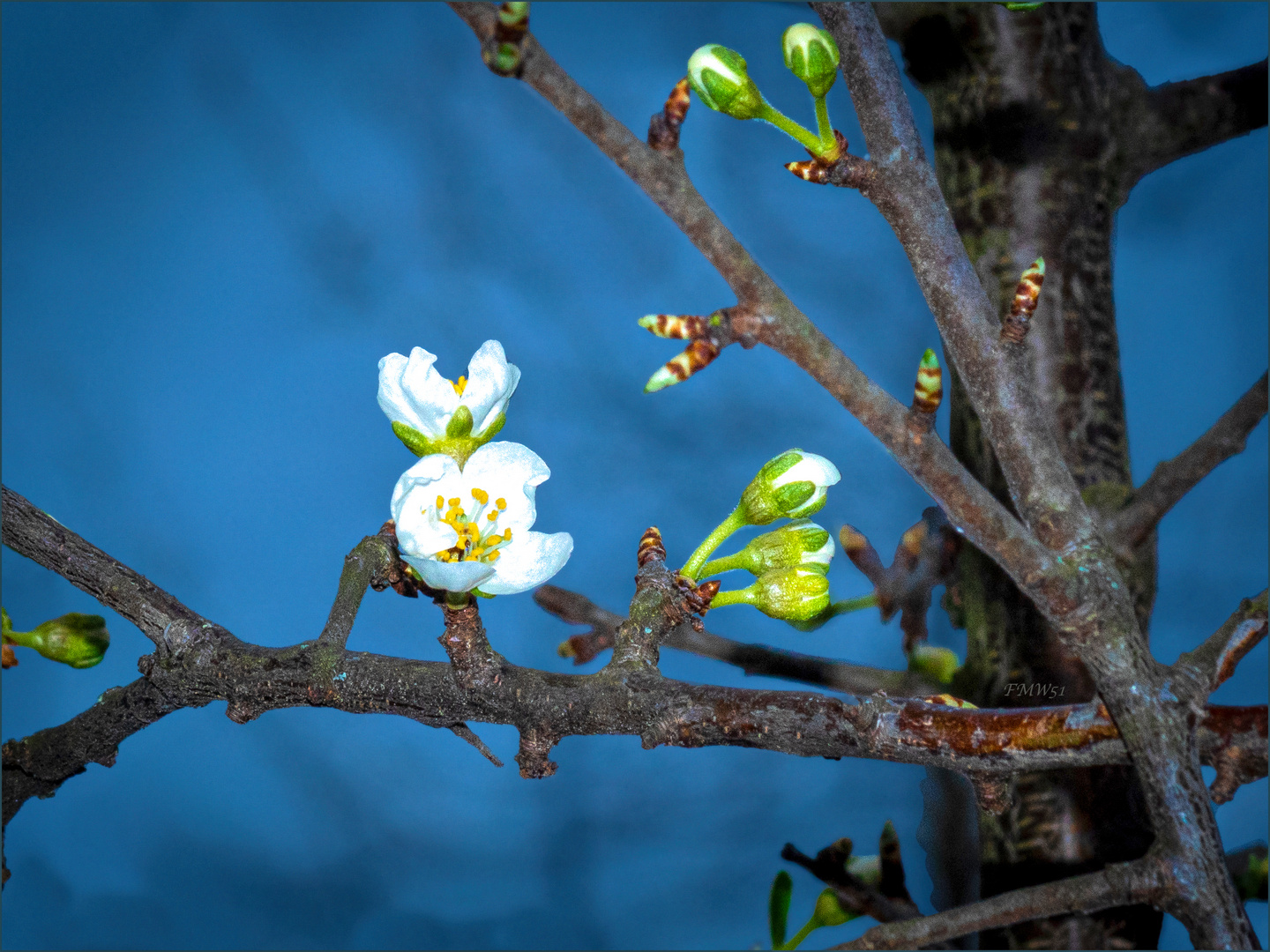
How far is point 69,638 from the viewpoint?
1.44 feet

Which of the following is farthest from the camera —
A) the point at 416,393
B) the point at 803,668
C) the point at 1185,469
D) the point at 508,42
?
the point at 803,668

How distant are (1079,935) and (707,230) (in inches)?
20.0

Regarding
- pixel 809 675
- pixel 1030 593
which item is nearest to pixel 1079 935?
pixel 809 675

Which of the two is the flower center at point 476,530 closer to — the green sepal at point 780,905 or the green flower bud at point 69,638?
the green flower bud at point 69,638

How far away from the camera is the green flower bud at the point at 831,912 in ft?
1.93

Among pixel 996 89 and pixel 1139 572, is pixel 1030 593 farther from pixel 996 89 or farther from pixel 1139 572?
pixel 996 89

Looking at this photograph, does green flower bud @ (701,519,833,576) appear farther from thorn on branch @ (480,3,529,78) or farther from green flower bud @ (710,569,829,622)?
thorn on branch @ (480,3,529,78)

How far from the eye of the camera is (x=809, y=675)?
0.57 metres

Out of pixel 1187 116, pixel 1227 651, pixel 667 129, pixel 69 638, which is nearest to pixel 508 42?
pixel 667 129

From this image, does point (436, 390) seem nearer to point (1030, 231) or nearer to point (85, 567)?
point (85, 567)

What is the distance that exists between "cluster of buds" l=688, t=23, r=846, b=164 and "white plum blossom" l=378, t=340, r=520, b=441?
0.12 metres

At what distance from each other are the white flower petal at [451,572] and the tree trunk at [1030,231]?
40 cm

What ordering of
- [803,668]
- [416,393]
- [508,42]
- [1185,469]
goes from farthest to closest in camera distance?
[803,668], [1185,469], [416,393], [508,42]

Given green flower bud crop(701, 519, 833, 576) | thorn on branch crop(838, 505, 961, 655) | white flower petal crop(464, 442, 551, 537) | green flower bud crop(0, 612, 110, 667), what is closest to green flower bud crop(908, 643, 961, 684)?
thorn on branch crop(838, 505, 961, 655)
